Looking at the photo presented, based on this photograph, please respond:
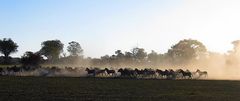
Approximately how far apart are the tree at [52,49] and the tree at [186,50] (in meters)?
39.0

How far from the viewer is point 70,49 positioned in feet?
635

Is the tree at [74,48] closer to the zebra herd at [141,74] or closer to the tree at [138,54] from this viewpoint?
the tree at [138,54]

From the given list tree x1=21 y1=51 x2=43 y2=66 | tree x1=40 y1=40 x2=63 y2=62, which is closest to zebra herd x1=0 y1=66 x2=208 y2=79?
tree x1=21 y1=51 x2=43 y2=66

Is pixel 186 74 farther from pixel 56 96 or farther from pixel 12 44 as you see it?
pixel 12 44

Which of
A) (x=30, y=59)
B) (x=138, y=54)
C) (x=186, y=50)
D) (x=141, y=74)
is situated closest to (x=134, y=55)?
(x=138, y=54)

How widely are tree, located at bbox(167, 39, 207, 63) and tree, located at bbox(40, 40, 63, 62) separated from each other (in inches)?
1535

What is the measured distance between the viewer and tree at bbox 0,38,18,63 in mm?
141000

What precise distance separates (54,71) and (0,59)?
226ft

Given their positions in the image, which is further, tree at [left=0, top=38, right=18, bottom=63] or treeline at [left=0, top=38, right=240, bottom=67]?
treeline at [left=0, top=38, right=240, bottom=67]

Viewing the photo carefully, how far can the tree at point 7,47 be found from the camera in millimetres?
141000

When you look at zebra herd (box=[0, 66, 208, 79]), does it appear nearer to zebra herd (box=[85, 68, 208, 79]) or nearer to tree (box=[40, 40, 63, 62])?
zebra herd (box=[85, 68, 208, 79])

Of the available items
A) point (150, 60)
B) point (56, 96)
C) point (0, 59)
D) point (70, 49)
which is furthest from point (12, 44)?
point (56, 96)

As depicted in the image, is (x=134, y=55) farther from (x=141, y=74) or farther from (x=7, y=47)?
(x=141, y=74)

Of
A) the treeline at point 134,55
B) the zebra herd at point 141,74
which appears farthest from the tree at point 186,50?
the zebra herd at point 141,74
